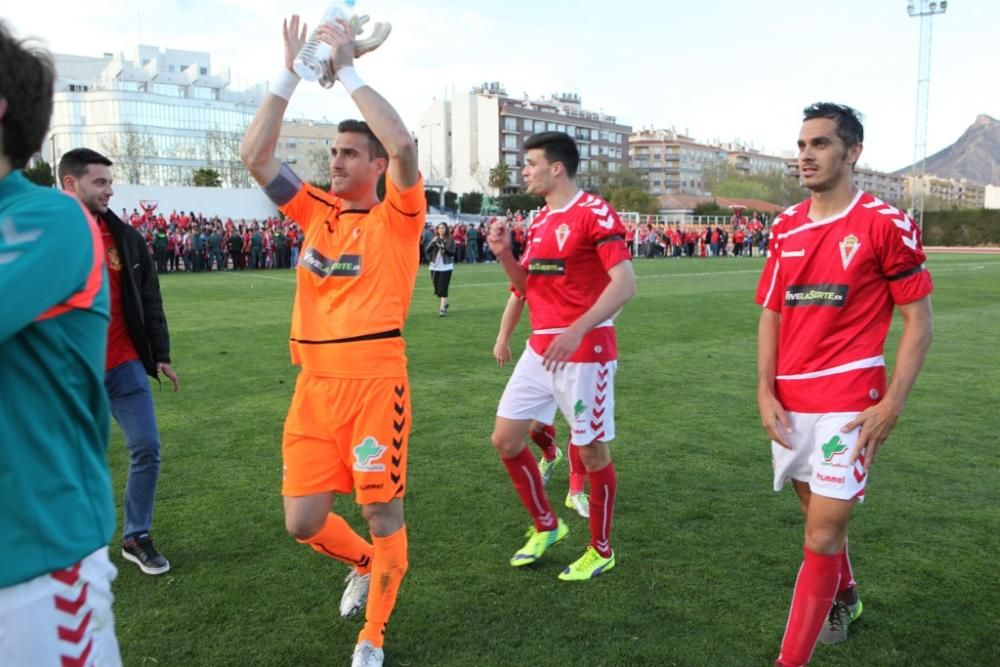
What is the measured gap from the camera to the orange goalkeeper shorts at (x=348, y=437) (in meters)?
3.34

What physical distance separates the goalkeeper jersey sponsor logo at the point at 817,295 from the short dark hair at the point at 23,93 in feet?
9.41

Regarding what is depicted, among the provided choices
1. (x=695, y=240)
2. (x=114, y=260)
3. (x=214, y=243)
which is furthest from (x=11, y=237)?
(x=695, y=240)

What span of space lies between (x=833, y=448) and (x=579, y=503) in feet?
8.29

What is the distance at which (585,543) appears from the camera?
16.2ft

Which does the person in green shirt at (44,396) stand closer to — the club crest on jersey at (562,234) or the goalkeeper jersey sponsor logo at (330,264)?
the goalkeeper jersey sponsor logo at (330,264)

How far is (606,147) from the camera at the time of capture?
450ft

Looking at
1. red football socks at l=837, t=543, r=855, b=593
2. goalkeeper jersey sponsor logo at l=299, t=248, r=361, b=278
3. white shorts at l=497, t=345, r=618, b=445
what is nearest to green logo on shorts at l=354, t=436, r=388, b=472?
goalkeeper jersey sponsor logo at l=299, t=248, r=361, b=278

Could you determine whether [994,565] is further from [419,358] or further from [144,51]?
[144,51]

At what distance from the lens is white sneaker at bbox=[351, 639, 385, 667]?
339cm

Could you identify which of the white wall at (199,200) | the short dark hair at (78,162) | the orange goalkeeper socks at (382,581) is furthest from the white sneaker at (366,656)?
the white wall at (199,200)

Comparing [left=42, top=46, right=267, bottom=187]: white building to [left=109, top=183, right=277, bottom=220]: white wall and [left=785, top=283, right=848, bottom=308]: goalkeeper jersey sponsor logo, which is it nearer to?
[left=109, top=183, right=277, bottom=220]: white wall

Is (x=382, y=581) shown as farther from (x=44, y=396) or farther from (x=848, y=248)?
(x=848, y=248)

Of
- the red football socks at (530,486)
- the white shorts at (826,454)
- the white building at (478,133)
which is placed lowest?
the red football socks at (530,486)

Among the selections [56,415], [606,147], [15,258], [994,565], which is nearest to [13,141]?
[15,258]
